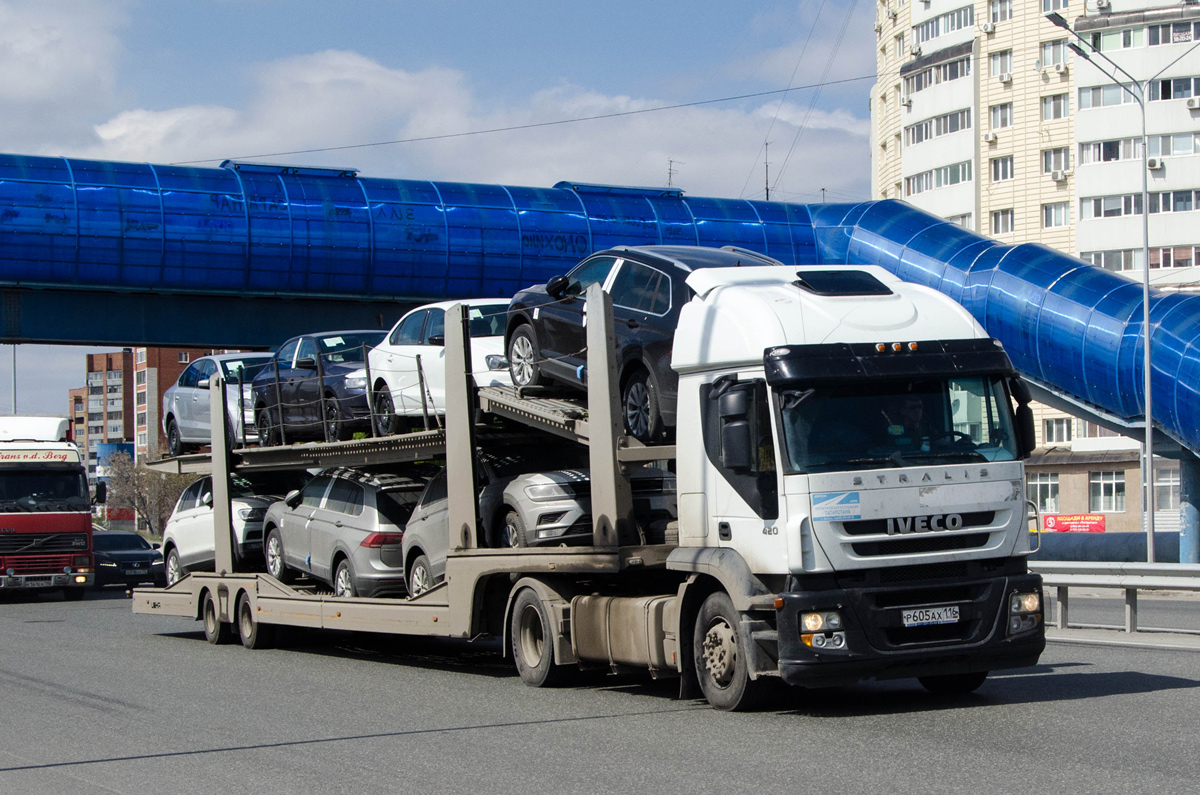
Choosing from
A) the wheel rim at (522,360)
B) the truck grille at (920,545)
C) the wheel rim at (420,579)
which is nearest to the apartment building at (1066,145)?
the wheel rim at (420,579)

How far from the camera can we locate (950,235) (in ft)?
110

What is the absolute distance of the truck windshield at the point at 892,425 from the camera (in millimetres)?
9078

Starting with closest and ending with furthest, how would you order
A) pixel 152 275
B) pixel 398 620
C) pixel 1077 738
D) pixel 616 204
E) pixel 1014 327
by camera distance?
pixel 1077 738 < pixel 398 620 < pixel 152 275 < pixel 1014 327 < pixel 616 204

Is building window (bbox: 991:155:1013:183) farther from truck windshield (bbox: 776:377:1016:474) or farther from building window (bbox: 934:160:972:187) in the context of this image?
truck windshield (bbox: 776:377:1016:474)

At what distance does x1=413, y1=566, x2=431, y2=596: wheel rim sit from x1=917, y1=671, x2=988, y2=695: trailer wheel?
5.21 meters

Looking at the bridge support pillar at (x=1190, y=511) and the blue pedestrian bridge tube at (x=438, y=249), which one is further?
the bridge support pillar at (x=1190, y=511)

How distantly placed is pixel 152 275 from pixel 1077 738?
24.6m

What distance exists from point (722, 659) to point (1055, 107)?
192 feet

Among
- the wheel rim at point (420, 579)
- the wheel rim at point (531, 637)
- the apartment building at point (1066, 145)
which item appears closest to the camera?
the wheel rim at point (531, 637)

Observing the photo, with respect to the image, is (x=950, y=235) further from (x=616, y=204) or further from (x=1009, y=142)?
(x=1009, y=142)

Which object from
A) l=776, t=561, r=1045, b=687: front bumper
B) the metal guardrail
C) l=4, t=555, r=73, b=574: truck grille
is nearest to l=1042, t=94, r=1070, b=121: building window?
l=4, t=555, r=73, b=574: truck grille

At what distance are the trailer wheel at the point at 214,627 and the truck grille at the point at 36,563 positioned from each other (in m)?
9.93

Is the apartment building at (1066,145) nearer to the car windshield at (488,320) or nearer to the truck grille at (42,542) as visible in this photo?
the truck grille at (42,542)

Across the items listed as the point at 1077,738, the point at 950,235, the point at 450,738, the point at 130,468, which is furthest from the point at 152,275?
the point at 130,468
